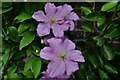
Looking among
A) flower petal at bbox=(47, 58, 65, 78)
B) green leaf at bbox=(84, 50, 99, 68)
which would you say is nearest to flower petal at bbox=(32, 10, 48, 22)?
flower petal at bbox=(47, 58, 65, 78)

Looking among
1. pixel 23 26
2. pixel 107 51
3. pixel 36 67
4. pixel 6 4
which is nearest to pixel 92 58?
pixel 107 51

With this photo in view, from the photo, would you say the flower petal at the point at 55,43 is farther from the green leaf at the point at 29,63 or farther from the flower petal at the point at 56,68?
the green leaf at the point at 29,63

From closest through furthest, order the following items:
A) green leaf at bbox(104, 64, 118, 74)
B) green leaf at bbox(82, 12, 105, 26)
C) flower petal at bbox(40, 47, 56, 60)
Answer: flower petal at bbox(40, 47, 56, 60)
green leaf at bbox(82, 12, 105, 26)
green leaf at bbox(104, 64, 118, 74)

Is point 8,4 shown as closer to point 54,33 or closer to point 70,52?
point 54,33

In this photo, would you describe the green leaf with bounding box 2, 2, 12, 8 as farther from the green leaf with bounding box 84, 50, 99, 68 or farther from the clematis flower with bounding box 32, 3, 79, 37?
the green leaf with bounding box 84, 50, 99, 68

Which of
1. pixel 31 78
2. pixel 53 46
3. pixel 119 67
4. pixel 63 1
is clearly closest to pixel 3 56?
pixel 31 78

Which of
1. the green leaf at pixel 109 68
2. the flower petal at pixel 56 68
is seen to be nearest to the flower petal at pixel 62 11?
the flower petal at pixel 56 68

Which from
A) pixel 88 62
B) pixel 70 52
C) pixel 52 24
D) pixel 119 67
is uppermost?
pixel 52 24
